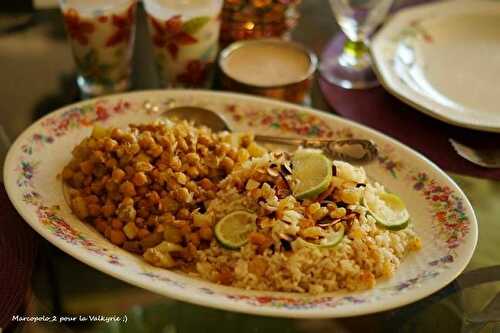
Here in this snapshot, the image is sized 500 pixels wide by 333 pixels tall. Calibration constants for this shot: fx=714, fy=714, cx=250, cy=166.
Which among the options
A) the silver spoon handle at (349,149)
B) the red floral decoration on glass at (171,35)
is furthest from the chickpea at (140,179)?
the red floral decoration on glass at (171,35)

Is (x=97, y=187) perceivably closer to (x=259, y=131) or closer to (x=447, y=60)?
(x=259, y=131)

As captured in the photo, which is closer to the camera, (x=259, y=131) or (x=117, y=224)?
(x=117, y=224)

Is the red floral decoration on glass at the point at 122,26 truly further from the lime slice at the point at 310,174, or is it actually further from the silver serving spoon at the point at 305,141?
the lime slice at the point at 310,174

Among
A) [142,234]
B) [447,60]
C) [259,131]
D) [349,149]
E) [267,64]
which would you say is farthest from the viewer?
[447,60]

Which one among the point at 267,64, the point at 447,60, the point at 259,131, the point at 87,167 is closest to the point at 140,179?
the point at 87,167

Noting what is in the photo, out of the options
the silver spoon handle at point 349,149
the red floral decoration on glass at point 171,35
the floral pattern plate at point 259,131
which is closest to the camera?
the floral pattern plate at point 259,131

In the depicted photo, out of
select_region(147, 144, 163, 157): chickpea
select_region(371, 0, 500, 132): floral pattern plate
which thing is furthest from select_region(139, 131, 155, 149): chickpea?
select_region(371, 0, 500, 132): floral pattern plate

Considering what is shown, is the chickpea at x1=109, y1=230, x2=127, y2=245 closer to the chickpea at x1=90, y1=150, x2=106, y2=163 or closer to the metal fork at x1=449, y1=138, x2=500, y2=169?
the chickpea at x1=90, y1=150, x2=106, y2=163
